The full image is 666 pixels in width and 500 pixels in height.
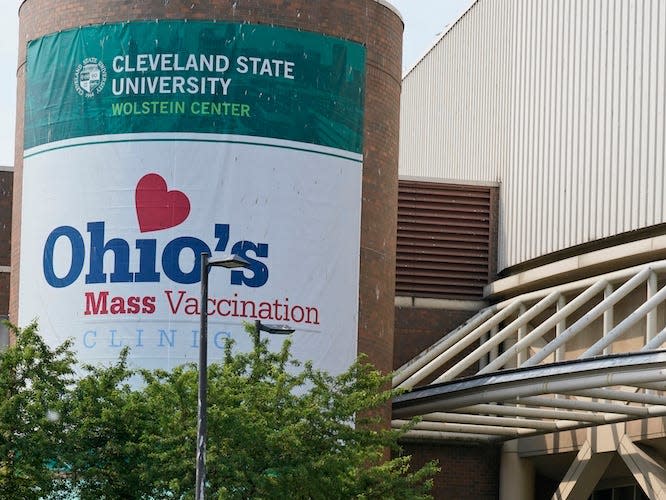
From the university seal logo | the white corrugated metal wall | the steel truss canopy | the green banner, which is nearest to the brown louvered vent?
the white corrugated metal wall

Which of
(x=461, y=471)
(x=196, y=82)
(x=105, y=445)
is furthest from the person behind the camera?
(x=461, y=471)

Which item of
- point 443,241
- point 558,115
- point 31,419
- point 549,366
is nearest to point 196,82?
point 31,419

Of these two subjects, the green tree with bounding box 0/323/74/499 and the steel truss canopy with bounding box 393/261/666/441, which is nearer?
the green tree with bounding box 0/323/74/499

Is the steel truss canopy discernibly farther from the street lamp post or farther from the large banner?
the street lamp post

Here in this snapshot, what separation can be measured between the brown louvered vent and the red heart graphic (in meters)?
10.1

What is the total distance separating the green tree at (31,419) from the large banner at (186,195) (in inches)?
177

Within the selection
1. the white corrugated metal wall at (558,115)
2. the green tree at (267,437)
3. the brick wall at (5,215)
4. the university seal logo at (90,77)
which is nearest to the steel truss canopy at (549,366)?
the white corrugated metal wall at (558,115)

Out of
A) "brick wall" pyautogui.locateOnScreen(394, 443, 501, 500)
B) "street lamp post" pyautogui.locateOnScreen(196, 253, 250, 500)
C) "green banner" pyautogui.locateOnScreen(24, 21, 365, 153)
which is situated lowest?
"brick wall" pyautogui.locateOnScreen(394, 443, 501, 500)

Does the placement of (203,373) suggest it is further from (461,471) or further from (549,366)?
(461,471)

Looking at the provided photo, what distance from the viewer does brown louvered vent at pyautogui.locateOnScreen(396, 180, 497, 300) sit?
152 ft

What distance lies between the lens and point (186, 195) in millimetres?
37562

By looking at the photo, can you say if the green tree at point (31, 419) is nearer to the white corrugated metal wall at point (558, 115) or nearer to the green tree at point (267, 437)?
the green tree at point (267, 437)

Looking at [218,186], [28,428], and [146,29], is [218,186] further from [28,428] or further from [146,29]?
[28,428]

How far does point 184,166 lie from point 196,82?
5.97 ft
